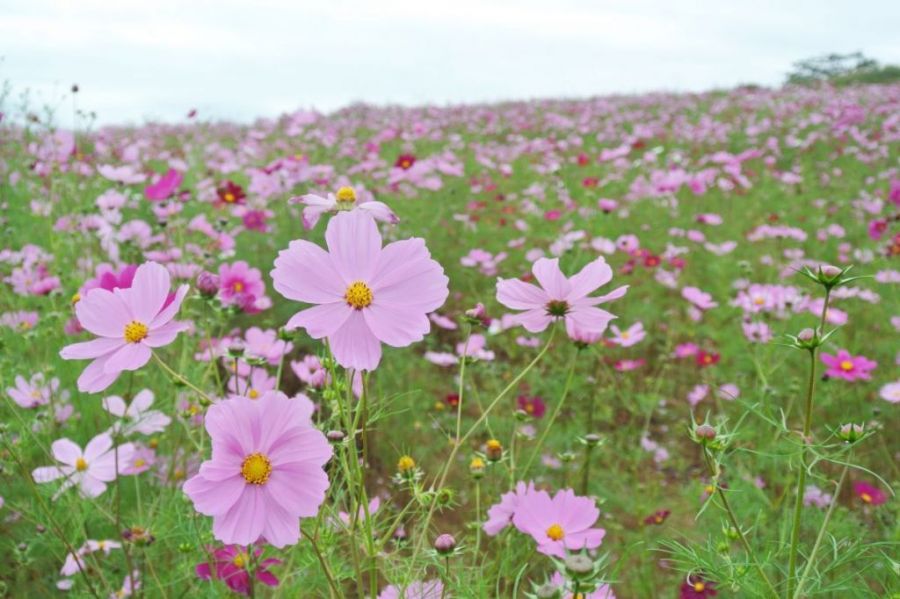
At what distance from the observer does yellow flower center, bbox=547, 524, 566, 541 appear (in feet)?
3.16

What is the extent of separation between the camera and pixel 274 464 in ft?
2.14

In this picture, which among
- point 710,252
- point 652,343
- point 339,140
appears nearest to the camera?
point 652,343

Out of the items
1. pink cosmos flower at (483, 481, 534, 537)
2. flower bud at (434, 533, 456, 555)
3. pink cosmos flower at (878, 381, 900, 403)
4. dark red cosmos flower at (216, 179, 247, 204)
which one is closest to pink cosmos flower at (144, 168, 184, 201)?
→ dark red cosmos flower at (216, 179, 247, 204)

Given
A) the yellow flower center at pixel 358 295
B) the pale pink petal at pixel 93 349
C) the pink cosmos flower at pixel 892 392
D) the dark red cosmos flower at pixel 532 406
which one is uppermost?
the yellow flower center at pixel 358 295

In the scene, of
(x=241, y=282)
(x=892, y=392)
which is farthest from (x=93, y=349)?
(x=892, y=392)

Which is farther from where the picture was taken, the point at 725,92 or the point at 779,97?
the point at 725,92

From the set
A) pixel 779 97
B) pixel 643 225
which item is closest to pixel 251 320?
pixel 643 225

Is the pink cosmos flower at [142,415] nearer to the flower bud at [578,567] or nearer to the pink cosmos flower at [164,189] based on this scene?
the pink cosmos flower at [164,189]

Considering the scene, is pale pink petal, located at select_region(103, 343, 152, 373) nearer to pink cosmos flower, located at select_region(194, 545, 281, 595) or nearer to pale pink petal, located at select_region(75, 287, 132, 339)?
pale pink petal, located at select_region(75, 287, 132, 339)

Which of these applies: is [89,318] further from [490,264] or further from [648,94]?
[648,94]

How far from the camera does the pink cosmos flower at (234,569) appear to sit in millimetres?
955

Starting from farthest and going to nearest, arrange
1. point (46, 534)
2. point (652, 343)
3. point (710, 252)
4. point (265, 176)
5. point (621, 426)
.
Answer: point (710, 252), point (265, 176), point (652, 343), point (621, 426), point (46, 534)

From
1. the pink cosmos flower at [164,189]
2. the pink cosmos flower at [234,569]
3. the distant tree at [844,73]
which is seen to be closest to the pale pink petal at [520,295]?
the pink cosmos flower at [234,569]

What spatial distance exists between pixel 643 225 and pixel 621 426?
6.24ft
